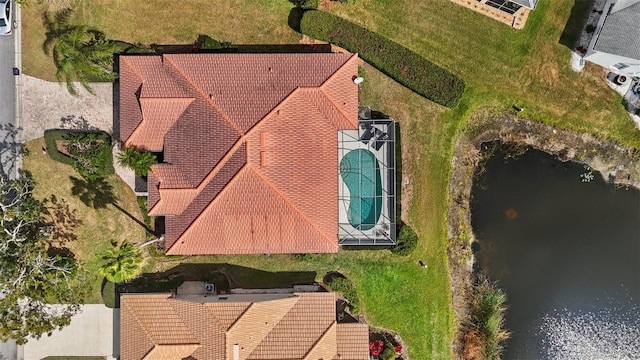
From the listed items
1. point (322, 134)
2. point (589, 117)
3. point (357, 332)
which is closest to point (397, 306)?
point (357, 332)

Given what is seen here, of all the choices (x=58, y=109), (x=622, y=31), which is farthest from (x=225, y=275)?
(x=622, y=31)

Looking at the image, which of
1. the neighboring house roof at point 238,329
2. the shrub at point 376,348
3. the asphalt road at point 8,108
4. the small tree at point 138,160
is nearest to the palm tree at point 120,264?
the neighboring house roof at point 238,329

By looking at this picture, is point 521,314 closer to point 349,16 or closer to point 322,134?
point 322,134

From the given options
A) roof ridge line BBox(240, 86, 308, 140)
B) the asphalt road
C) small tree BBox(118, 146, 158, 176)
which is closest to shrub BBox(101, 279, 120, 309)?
small tree BBox(118, 146, 158, 176)

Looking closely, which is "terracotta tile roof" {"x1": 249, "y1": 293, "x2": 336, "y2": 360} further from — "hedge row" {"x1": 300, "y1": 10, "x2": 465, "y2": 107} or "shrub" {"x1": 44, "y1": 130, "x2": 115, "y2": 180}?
"shrub" {"x1": 44, "y1": 130, "x2": 115, "y2": 180}

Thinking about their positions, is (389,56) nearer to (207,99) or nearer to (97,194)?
(207,99)

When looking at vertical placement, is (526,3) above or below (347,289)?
above
